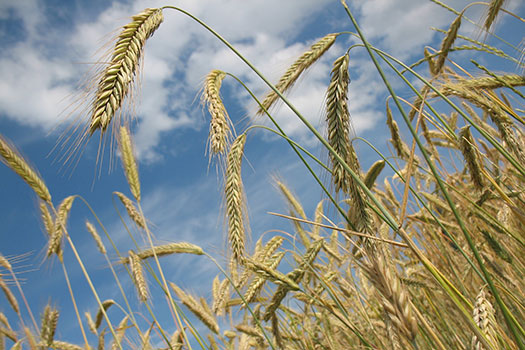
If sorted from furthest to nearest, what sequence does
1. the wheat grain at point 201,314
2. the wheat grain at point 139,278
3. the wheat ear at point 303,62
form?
the wheat grain at point 201,314, the wheat grain at point 139,278, the wheat ear at point 303,62

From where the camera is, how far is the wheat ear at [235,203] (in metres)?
2.09

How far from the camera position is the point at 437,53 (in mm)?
2621

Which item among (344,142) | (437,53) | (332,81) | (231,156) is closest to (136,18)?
(231,156)

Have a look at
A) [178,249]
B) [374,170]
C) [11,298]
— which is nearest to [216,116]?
[374,170]

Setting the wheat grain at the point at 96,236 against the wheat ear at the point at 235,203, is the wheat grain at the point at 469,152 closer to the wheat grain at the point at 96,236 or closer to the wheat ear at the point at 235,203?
the wheat ear at the point at 235,203

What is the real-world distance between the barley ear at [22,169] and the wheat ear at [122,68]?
191 centimetres

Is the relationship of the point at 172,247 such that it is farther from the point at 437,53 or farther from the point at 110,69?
the point at 437,53

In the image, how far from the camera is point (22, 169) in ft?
10.1

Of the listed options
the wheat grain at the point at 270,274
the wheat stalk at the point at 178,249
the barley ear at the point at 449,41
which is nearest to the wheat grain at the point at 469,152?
the barley ear at the point at 449,41

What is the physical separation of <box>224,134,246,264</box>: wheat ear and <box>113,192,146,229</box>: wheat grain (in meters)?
1.55

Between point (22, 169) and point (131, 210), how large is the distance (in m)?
0.94

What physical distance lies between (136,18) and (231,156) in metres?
0.84

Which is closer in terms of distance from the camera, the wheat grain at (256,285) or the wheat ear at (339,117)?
the wheat ear at (339,117)

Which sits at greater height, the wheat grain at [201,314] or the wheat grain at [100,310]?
the wheat grain at [100,310]
